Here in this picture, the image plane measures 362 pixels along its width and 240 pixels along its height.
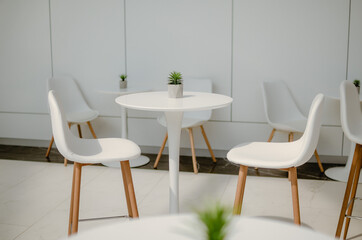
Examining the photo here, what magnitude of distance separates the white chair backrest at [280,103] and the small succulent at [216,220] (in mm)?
3749

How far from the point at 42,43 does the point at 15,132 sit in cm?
128

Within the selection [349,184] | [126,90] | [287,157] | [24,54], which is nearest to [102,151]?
[287,157]

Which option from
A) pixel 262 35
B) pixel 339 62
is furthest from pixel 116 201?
pixel 339 62

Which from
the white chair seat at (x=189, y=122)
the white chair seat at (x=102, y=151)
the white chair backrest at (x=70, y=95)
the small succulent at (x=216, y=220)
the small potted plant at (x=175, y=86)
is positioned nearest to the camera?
the small succulent at (x=216, y=220)

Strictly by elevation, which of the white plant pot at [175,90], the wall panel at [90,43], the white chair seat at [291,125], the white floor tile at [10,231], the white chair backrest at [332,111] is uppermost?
the wall panel at [90,43]

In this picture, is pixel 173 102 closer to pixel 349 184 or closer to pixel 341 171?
pixel 349 184

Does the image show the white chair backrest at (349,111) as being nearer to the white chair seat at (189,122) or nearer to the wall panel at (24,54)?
the white chair seat at (189,122)

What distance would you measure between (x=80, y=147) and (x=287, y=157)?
1.36 metres

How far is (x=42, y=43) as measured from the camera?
5.56 meters

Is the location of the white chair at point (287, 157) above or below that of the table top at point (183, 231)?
below

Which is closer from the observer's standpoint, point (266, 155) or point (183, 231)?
Answer: point (183, 231)

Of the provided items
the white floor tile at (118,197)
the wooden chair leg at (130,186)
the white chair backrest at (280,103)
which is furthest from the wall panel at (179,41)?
the wooden chair leg at (130,186)

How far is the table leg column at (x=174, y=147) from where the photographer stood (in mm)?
2969

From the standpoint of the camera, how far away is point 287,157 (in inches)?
106
